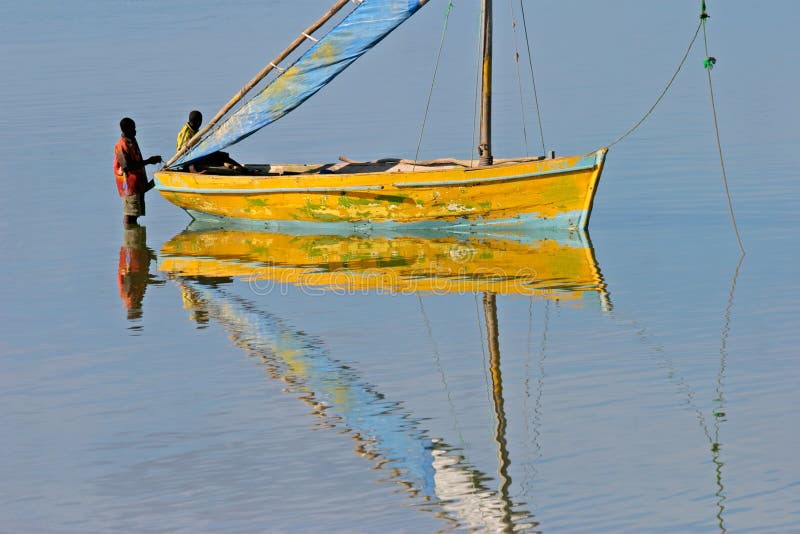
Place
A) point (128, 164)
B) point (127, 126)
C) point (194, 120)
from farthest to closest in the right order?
point (194, 120), point (128, 164), point (127, 126)

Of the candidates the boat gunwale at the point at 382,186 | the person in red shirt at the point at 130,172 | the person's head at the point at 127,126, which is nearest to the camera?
the boat gunwale at the point at 382,186

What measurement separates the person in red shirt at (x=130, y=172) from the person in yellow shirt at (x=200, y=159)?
57 centimetres

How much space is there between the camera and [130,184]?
66.9 feet

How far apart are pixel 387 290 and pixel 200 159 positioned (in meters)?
6.21

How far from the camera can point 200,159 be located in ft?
68.8

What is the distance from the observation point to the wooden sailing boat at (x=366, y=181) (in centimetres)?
1812

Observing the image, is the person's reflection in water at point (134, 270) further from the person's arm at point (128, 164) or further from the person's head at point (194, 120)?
the person's head at point (194, 120)

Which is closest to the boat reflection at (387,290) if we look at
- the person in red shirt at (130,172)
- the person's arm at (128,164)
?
the person in red shirt at (130,172)

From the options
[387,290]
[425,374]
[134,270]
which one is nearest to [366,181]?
[134,270]

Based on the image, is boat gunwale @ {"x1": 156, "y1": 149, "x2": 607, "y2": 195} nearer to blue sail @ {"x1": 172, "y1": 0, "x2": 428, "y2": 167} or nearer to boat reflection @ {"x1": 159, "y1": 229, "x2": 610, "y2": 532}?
boat reflection @ {"x1": 159, "y1": 229, "x2": 610, "y2": 532}

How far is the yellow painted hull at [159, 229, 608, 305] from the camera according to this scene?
15.8m

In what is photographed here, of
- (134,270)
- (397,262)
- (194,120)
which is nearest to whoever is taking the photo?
(397,262)

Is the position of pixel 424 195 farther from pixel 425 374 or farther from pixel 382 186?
pixel 425 374

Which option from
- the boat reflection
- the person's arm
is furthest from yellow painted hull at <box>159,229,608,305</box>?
the person's arm
